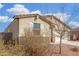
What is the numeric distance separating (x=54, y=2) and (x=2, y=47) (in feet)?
3.04

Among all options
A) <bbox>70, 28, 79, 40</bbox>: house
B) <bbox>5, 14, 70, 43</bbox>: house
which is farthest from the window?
<bbox>70, 28, 79, 40</bbox>: house

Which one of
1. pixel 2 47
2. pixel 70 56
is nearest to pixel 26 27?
pixel 2 47

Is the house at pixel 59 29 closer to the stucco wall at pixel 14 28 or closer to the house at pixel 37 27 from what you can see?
the house at pixel 37 27

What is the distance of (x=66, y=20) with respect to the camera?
4.04 meters

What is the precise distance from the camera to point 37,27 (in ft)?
13.3

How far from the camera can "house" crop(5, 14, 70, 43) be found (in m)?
4.03

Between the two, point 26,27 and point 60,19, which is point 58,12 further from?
point 26,27

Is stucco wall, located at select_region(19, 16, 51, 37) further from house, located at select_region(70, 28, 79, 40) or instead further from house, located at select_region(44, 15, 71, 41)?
house, located at select_region(70, 28, 79, 40)

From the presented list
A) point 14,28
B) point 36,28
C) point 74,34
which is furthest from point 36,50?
point 74,34

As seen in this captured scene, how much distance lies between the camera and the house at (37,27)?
159 inches

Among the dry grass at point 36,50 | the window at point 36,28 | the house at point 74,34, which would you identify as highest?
the window at point 36,28

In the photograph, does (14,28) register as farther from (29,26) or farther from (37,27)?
(37,27)

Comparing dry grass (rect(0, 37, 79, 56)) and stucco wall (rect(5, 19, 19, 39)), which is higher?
stucco wall (rect(5, 19, 19, 39))

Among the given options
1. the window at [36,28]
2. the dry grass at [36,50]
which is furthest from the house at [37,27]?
the dry grass at [36,50]
